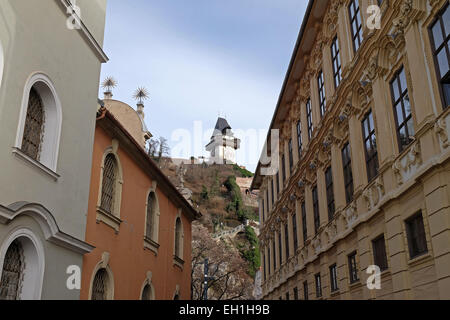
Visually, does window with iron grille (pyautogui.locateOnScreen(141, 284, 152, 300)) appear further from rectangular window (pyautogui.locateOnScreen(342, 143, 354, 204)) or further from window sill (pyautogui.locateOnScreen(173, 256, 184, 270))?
rectangular window (pyautogui.locateOnScreen(342, 143, 354, 204))

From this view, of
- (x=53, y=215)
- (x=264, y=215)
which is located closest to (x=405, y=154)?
(x=53, y=215)

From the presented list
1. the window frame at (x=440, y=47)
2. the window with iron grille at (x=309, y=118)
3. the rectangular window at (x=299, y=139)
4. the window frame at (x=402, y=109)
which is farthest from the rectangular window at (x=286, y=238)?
the window frame at (x=440, y=47)

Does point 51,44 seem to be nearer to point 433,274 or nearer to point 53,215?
point 53,215

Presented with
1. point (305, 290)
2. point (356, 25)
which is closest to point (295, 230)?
point (305, 290)

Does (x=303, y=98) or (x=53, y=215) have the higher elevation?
(x=303, y=98)

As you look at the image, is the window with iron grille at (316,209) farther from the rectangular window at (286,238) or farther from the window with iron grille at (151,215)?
the window with iron grille at (151,215)

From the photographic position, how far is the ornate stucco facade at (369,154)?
369 inches

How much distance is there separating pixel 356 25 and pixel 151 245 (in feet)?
34.4

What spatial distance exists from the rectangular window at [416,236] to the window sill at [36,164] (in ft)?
26.0

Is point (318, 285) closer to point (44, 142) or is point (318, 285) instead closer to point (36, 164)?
point (44, 142)

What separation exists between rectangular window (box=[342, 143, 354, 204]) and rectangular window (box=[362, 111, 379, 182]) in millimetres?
1340

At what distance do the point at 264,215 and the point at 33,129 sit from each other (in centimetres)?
2530

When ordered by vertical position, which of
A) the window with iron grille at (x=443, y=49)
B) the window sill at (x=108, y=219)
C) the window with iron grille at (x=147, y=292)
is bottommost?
the window with iron grille at (x=147, y=292)

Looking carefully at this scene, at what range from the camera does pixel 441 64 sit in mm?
9305
